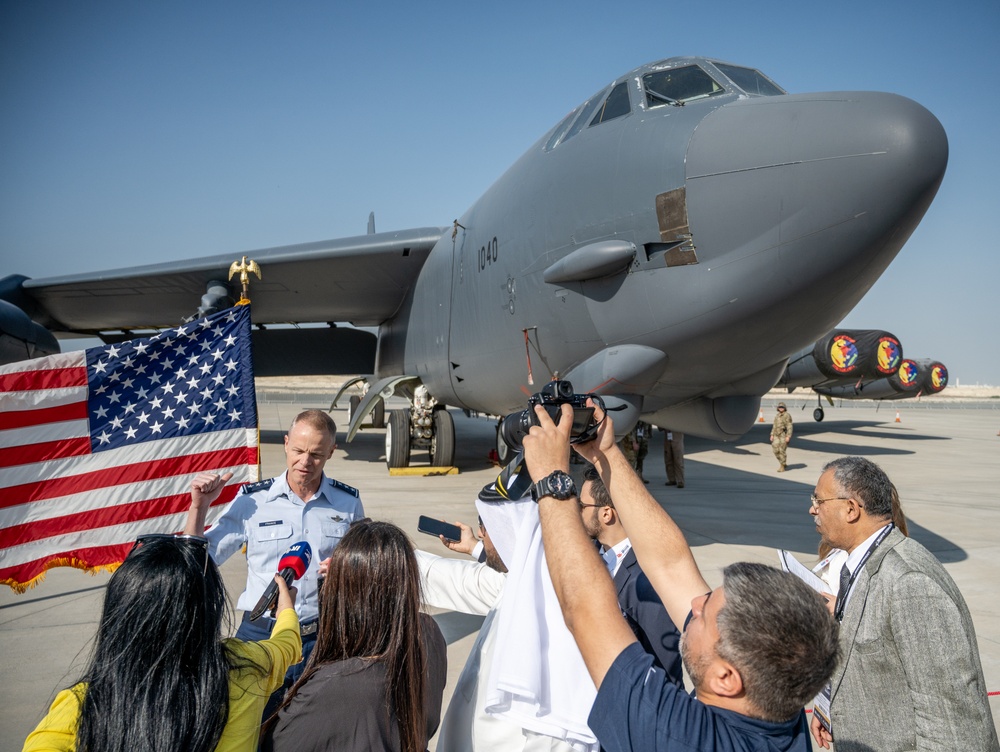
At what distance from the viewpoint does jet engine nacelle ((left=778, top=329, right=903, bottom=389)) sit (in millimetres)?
18406

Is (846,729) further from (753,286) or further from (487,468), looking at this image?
(487,468)

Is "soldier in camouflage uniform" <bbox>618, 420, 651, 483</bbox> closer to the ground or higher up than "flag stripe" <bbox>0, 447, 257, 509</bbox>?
closer to the ground

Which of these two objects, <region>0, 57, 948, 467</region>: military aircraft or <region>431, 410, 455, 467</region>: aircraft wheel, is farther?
<region>431, 410, 455, 467</region>: aircraft wheel

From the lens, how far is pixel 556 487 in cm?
149

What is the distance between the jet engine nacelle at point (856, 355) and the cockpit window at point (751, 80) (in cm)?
1481

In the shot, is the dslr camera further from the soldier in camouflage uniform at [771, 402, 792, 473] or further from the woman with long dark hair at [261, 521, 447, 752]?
the soldier in camouflage uniform at [771, 402, 792, 473]

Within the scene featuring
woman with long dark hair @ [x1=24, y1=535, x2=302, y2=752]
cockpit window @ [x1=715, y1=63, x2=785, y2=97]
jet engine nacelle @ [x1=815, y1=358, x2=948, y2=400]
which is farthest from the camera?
jet engine nacelle @ [x1=815, y1=358, x2=948, y2=400]

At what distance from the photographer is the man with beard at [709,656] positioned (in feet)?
4.09

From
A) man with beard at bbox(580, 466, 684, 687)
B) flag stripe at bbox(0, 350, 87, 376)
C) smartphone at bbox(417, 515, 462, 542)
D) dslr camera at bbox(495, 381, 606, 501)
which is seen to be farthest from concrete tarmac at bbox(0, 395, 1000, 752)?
dslr camera at bbox(495, 381, 606, 501)

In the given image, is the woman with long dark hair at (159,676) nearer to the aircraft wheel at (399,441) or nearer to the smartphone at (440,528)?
the smartphone at (440,528)

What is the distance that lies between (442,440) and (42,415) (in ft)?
26.9

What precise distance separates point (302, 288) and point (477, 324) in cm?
570

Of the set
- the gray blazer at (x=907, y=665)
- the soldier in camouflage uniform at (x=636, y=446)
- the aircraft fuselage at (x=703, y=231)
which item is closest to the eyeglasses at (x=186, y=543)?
the gray blazer at (x=907, y=665)

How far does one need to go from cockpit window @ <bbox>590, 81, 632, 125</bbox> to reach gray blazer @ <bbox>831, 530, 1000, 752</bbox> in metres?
4.14
